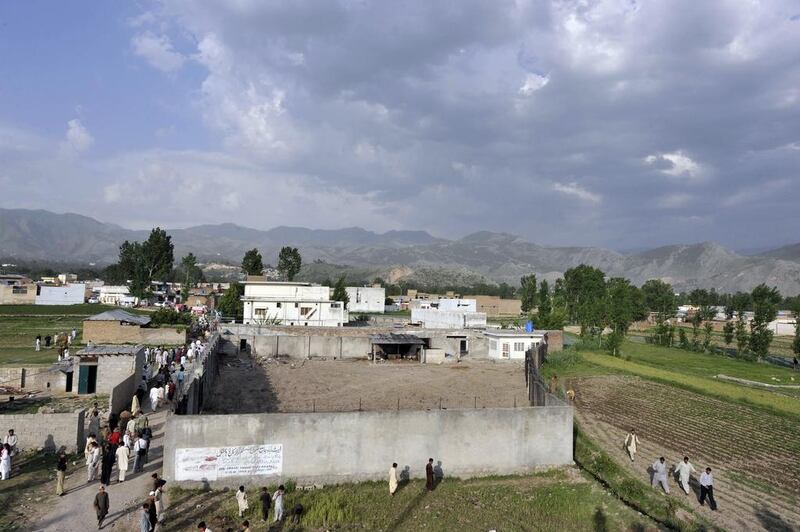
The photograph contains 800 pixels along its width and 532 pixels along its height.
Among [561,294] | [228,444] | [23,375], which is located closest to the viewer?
[228,444]

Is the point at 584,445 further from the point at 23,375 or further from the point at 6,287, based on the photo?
the point at 6,287

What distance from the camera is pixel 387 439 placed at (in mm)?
17375

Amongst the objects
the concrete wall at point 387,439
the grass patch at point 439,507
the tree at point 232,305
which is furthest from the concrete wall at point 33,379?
the tree at point 232,305

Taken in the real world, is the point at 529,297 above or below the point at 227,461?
above

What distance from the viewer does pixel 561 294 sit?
93312 mm

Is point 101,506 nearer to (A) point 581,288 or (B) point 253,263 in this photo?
(B) point 253,263

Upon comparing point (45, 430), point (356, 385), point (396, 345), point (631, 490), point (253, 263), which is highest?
point (253, 263)

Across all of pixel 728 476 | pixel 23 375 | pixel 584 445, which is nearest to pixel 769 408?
pixel 728 476

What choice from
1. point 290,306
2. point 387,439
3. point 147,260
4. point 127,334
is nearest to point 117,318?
point 127,334

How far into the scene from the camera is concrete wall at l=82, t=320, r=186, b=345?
40.5 meters

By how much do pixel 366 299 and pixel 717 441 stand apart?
7101 centimetres

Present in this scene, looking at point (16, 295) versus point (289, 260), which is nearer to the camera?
point (16, 295)

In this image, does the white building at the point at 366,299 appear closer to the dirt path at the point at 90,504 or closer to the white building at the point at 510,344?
the white building at the point at 510,344

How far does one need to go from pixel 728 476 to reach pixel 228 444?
1680 cm
